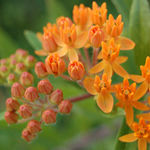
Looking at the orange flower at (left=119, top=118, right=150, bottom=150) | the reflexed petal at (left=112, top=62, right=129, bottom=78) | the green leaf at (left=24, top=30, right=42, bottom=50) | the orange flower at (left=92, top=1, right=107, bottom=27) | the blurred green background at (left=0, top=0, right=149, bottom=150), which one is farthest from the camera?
the blurred green background at (left=0, top=0, right=149, bottom=150)

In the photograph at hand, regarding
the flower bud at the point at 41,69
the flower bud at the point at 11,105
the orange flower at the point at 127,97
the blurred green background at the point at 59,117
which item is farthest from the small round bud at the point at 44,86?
the blurred green background at the point at 59,117

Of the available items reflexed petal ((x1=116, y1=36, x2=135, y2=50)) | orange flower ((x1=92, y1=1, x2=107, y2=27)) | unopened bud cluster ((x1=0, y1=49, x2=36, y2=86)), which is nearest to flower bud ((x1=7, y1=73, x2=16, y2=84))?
unopened bud cluster ((x1=0, y1=49, x2=36, y2=86))

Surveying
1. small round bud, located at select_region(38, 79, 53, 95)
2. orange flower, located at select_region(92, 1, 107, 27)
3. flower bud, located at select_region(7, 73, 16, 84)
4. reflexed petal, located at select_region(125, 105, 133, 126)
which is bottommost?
reflexed petal, located at select_region(125, 105, 133, 126)

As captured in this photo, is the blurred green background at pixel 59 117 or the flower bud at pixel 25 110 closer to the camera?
the flower bud at pixel 25 110

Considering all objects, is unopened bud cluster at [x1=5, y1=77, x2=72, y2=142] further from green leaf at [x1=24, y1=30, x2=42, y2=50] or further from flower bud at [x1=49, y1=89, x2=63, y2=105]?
green leaf at [x1=24, y1=30, x2=42, y2=50]

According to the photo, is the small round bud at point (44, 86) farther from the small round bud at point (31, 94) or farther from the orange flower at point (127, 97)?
the orange flower at point (127, 97)

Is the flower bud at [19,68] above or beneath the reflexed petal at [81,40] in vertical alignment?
beneath
